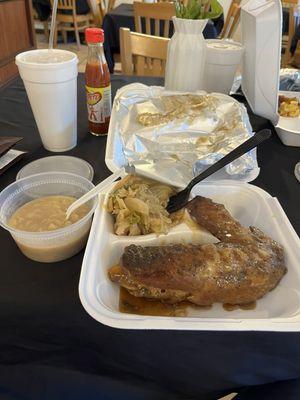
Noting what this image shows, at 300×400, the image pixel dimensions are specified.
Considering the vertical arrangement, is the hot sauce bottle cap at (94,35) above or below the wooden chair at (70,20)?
above

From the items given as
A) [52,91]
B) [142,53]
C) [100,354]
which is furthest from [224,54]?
[100,354]

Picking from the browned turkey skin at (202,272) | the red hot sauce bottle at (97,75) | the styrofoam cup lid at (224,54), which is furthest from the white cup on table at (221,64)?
the browned turkey skin at (202,272)

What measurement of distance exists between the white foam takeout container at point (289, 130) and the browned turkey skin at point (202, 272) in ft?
1.60

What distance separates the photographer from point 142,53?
1575 mm

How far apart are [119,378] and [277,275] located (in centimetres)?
34

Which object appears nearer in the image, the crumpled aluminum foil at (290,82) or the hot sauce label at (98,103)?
the hot sauce label at (98,103)

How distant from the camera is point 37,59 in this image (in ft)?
2.64

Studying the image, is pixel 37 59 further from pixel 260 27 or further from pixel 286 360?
pixel 286 360

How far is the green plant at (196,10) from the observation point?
0.90 metres

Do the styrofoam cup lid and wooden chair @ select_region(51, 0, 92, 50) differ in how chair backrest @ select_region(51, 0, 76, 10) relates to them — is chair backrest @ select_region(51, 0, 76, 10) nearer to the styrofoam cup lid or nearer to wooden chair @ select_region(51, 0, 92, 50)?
wooden chair @ select_region(51, 0, 92, 50)

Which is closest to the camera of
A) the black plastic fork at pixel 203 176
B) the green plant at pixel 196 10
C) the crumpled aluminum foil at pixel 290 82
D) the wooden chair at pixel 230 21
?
the black plastic fork at pixel 203 176

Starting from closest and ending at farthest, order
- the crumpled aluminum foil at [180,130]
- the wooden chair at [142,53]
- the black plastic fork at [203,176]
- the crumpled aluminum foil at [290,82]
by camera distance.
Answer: the black plastic fork at [203,176]
the crumpled aluminum foil at [180,130]
the crumpled aluminum foil at [290,82]
the wooden chair at [142,53]

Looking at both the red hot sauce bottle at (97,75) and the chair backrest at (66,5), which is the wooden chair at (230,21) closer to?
the chair backrest at (66,5)

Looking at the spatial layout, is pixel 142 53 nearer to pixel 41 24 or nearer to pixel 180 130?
pixel 180 130
